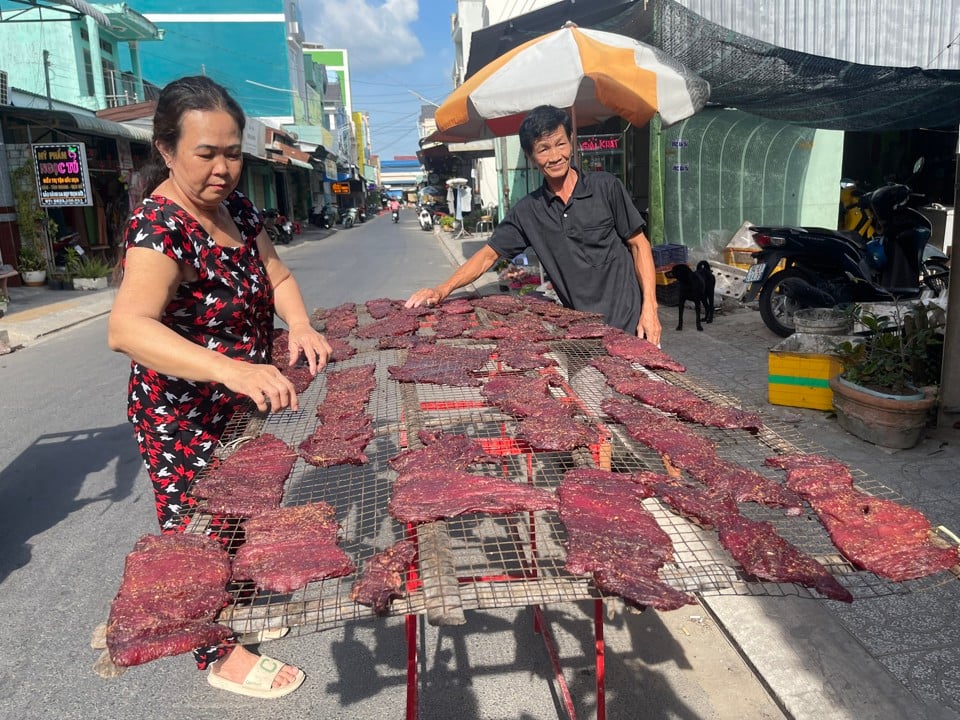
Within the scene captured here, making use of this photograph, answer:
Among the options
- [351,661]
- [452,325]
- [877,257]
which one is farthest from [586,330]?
[877,257]

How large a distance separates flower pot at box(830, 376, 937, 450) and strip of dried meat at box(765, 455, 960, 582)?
2.80 m

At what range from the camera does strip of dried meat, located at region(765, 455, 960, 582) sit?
1.48m

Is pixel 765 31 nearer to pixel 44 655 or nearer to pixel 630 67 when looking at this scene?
pixel 630 67

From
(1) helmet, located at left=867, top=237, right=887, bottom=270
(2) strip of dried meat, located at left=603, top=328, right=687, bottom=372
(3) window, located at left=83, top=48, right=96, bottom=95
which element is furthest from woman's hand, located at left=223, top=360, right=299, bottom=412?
(3) window, located at left=83, top=48, right=96, bottom=95

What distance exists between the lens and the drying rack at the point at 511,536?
1.40 m

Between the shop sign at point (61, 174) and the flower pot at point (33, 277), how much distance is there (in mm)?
1336

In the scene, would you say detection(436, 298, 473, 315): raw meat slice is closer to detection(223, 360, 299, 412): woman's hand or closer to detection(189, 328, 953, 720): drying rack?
detection(189, 328, 953, 720): drying rack

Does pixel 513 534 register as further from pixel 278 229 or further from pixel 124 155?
pixel 278 229

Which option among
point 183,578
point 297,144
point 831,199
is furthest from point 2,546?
point 297,144

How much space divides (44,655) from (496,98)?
558 cm

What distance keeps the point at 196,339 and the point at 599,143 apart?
10159 millimetres

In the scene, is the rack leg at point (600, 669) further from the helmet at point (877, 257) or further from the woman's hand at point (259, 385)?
the helmet at point (877, 257)

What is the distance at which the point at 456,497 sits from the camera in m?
1.79

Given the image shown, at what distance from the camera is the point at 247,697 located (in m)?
2.54
